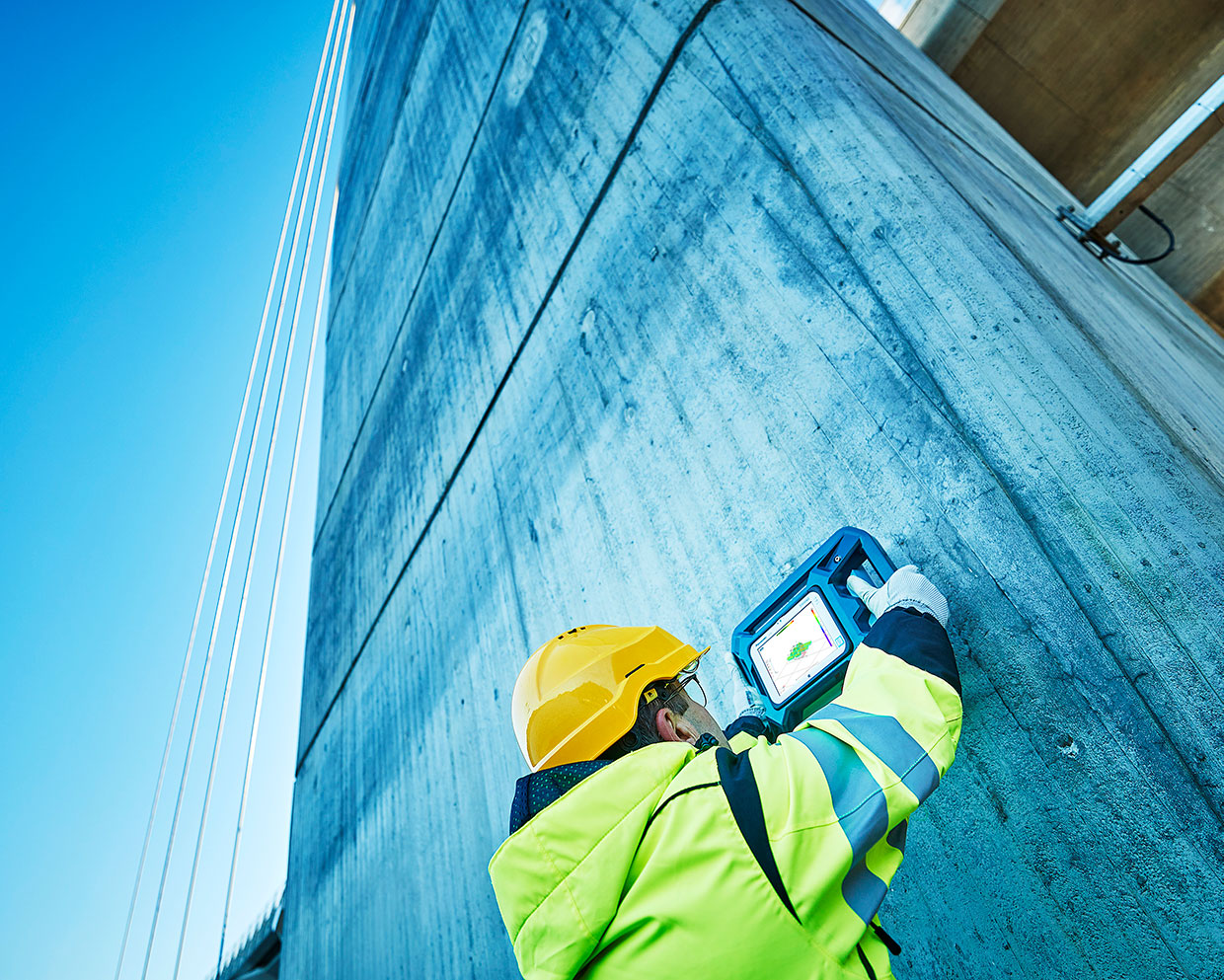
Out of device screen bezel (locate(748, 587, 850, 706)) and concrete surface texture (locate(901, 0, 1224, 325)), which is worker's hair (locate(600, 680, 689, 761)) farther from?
concrete surface texture (locate(901, 0, 1224, 325))

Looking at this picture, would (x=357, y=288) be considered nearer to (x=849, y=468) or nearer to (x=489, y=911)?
(x=489, y=911)

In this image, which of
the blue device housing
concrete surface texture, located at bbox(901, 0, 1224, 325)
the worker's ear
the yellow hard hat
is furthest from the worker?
concrete surface texture, located at bbox(901, 0, 1224, 325)

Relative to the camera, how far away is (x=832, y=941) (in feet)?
3.24

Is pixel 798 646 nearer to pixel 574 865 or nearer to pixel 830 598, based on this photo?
pixel 830 598

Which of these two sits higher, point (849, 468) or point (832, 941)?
point (849, 468)

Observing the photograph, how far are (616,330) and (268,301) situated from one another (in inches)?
295

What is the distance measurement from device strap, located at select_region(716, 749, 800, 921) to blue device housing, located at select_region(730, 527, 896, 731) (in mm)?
414

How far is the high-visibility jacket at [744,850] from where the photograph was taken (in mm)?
957

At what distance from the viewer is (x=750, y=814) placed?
38.1 inches

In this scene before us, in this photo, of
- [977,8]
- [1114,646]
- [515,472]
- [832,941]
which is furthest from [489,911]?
[977,8]

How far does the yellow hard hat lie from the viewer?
146 cm

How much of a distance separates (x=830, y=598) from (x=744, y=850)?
569mm

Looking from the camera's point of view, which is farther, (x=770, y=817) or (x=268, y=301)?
(x=268, y=301)

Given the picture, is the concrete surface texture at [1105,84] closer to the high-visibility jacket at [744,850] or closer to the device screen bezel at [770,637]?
the device screen bezel at [770,637]
